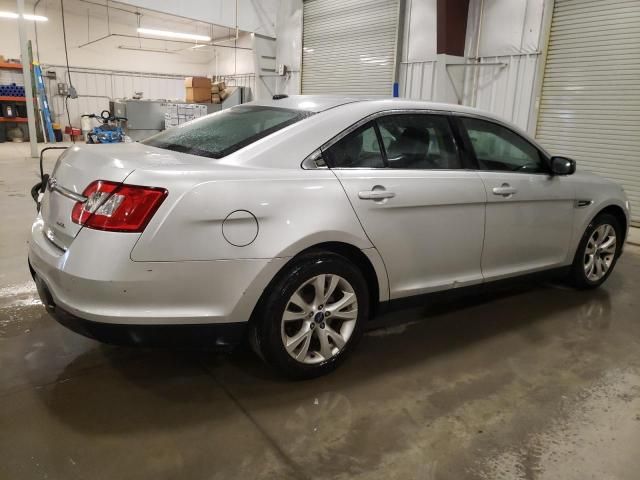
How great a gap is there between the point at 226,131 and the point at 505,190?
5.58 feet

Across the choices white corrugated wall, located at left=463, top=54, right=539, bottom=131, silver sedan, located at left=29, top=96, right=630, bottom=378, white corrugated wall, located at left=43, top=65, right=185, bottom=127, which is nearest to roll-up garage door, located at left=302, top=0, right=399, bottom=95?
white corrugated wall, located at left=463, top=54, right=539, bottom=131

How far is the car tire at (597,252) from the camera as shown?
380 centimetres

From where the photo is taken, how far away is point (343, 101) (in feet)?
8.93

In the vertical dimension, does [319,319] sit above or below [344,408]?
above

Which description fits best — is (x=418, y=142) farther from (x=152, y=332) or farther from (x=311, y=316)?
(x=152, y=332)

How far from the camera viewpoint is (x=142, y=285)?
1.96m

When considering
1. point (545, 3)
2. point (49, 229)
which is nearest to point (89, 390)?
point (49, 229)

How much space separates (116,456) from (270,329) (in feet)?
2.54

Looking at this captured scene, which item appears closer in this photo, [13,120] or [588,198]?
[588,198]

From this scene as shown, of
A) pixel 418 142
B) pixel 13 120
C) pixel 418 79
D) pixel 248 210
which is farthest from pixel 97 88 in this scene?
pixel 248 210

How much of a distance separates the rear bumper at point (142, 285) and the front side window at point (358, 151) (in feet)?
2.06

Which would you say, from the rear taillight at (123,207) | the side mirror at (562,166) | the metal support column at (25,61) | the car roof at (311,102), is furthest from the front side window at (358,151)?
the metal support column at (25,61)

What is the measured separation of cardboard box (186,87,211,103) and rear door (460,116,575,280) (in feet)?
36.1

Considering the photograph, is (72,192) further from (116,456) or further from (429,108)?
(429,108)
